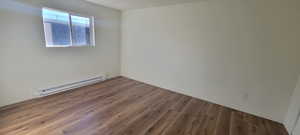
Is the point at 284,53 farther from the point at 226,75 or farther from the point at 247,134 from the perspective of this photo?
the point at 247,134

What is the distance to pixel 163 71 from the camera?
12.0 feet

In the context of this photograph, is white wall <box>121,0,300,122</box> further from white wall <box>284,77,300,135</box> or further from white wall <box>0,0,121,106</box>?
white wall <box>0,0,121,106</box>

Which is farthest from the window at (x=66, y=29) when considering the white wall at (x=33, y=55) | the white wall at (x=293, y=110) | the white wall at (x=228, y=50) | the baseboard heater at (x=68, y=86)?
the white wall at (x=293, y=110)

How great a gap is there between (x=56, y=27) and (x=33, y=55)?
72 centimetres

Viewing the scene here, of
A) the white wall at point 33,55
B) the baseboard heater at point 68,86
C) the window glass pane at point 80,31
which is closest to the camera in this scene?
the white wall at point 33,55

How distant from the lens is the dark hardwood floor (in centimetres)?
194

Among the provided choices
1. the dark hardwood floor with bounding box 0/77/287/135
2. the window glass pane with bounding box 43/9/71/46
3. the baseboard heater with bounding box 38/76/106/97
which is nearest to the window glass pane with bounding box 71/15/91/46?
the window glass pane with bounding box 43/9/71/46

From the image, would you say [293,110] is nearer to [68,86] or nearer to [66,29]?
[68,86]

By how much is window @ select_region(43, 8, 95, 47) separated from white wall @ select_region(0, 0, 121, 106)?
116 mm

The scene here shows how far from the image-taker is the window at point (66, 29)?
9.02 ft

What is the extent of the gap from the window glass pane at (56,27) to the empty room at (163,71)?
2 centimetres

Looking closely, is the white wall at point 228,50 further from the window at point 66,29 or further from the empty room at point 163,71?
the window at point 66,29

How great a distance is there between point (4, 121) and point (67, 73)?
1.38m

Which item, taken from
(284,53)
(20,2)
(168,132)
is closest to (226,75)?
(284,53)
